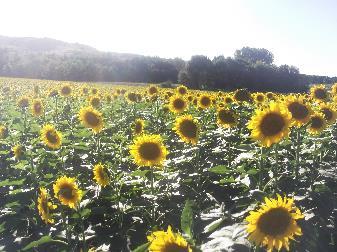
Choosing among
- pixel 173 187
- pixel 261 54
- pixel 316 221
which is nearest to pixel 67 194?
Result: pixel 173 187

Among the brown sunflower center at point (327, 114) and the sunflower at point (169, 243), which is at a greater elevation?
the brown sunflower center at point (327, 114)

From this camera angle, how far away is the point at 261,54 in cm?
14738

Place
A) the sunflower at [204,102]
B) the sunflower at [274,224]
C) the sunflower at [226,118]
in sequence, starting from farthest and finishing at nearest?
1. the sunflower at [204,102]
2. the sunflower at [226,118]
3. the sunflower at [274,224]

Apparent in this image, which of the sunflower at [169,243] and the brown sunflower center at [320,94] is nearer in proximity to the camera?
the sunflower at [169,243]

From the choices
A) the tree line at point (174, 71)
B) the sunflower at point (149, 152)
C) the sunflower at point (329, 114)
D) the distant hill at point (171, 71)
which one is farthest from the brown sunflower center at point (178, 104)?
the distant hill at point (171, 71)

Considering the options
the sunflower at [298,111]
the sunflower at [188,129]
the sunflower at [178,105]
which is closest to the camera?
the sunflower at [298,111]

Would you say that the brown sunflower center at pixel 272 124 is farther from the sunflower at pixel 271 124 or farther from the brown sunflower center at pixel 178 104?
the brown sunflower center at pixel 178 104

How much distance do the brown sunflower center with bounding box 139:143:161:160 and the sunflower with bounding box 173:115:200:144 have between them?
0.86 metres

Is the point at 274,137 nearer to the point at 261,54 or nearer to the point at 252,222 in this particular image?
the point at 252,222

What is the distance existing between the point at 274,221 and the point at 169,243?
2.19 ft

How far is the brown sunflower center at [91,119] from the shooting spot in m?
7.67

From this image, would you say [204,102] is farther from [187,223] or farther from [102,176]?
[187,223]

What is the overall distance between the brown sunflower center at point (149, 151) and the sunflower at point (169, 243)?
2.83 m

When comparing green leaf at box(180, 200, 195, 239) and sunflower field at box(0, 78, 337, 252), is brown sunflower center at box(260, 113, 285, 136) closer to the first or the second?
sunflower field at box(0, 78, 337, 252)
